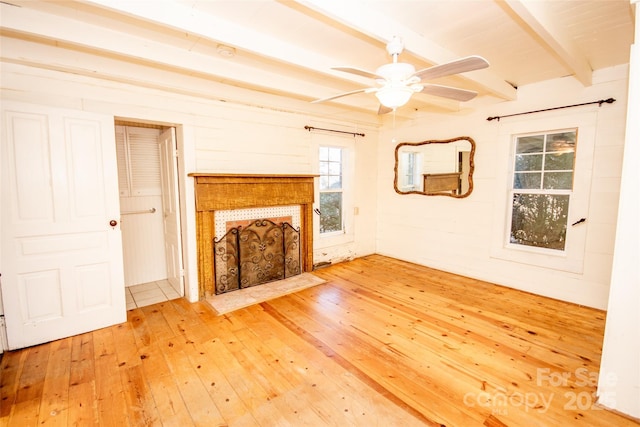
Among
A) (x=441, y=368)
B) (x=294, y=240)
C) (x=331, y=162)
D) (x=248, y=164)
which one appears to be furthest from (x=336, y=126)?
(x=441, y=368)

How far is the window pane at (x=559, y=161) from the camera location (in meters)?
3.41

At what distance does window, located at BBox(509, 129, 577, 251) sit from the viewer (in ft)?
11.3

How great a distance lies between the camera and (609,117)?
3049 mm

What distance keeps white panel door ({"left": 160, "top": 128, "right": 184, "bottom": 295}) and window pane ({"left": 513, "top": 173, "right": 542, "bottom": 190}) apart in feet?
14.2

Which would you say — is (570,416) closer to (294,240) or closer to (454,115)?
(294,240)

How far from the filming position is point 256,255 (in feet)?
12.9

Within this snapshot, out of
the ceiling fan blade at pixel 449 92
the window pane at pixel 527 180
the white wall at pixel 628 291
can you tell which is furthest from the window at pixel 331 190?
the white wall at pixel 628 291

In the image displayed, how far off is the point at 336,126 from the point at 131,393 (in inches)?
162

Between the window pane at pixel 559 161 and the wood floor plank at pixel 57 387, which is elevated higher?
the window pane at pixel 559 161

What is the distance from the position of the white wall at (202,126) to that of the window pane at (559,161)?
2.60 metres

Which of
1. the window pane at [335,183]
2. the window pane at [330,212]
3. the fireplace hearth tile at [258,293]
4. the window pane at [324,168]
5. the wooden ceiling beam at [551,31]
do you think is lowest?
the fireplace hearth tile at [258,293]

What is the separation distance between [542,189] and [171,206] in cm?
467

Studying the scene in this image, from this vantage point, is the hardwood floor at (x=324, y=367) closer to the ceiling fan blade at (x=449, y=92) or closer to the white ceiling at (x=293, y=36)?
A: the ceiling fan blade at (x=449, y=92)

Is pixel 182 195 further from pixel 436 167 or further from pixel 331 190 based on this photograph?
pixel 436 167
